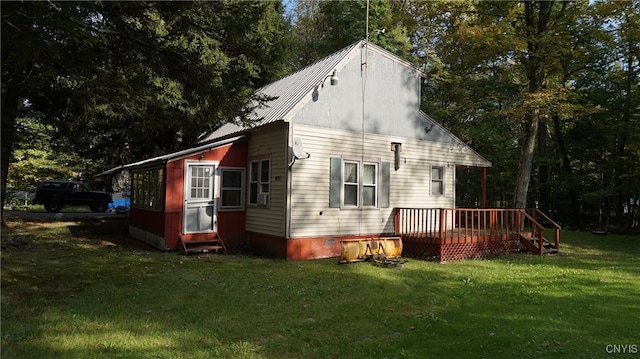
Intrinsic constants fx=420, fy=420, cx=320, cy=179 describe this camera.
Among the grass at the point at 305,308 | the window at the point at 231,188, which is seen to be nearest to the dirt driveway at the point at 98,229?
the grass at the point at 305,308

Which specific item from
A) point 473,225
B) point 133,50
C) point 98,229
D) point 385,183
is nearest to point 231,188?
point 385,183

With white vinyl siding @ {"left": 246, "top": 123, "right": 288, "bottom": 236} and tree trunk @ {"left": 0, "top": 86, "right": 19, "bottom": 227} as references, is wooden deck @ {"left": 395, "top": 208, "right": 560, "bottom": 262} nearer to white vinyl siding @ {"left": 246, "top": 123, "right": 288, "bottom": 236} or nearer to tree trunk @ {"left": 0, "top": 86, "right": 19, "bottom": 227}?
white vinyl siding @ {"left": 246, "top": 123, "right": 288, "bottom": 236}

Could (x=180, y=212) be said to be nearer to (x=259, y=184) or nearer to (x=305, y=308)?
(x=259, y=184)

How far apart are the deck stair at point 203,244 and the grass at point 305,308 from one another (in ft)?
2.53

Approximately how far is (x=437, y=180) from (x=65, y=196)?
69.1ft

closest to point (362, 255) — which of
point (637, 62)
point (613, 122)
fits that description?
point (613, 122)

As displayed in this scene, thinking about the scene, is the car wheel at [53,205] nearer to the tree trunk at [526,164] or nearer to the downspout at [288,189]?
the downspout at [288,189]

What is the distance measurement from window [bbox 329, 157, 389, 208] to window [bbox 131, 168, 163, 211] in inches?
212

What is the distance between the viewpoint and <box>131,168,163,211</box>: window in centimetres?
1308

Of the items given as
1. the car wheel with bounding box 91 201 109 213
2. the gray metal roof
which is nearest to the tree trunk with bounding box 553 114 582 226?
the gray metal roof

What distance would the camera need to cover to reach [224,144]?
41.1ft

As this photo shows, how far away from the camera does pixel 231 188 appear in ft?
42.0

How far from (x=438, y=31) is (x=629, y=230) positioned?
13.4 m

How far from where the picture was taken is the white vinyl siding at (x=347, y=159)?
11.2 meters
